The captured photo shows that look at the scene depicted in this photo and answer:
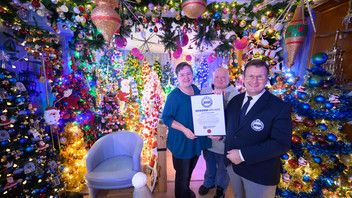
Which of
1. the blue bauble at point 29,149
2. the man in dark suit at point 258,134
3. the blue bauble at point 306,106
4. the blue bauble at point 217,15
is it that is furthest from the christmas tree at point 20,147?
the blue bauble at point 306,106

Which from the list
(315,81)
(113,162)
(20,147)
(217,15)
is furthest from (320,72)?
(20,147)

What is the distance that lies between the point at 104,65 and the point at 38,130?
366 centimetres

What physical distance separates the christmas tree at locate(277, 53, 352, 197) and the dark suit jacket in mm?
658

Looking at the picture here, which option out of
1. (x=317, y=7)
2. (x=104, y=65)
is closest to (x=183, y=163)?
(x=317, y=7)

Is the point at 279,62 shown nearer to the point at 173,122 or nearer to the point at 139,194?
the point at 173,122

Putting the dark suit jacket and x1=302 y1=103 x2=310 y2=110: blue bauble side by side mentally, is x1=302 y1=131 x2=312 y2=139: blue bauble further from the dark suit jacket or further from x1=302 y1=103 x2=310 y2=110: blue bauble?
the dark suit jacket

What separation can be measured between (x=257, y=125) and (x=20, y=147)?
2833 mm

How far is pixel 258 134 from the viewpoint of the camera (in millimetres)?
1260

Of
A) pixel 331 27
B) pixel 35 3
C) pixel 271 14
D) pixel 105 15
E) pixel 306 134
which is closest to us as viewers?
pixel 105 15

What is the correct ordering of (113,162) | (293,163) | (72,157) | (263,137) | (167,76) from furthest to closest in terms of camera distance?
(167,76) < (72,157) < (113,162) < (293,163) < (263,137)

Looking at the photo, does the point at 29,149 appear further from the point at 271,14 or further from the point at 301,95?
the point at 271,14

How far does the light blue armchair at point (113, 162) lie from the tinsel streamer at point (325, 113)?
236cm

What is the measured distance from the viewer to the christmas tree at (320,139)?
1456 millimetres

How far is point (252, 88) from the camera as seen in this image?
1298 millimetres
